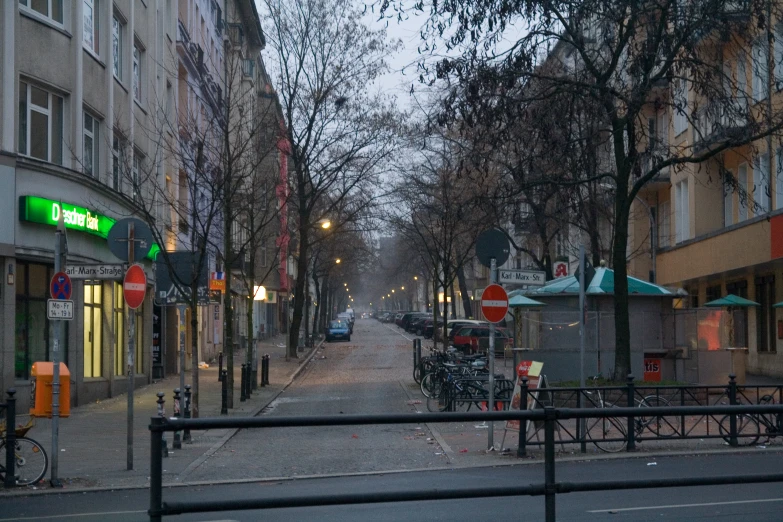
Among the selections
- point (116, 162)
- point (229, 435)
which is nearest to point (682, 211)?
point (116, 162)

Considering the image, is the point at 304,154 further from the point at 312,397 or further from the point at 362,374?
the point at 312,397

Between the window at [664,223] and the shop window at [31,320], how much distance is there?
1116 inches

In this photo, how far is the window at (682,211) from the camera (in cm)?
3844

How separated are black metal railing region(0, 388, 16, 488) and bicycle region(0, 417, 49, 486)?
8cm

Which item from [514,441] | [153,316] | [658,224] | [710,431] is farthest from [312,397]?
[658,224]

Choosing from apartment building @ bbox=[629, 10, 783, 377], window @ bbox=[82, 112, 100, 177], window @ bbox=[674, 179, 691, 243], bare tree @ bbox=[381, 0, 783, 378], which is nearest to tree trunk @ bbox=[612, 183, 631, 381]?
bare tree @ bbox=[381, 0, 783, 378]

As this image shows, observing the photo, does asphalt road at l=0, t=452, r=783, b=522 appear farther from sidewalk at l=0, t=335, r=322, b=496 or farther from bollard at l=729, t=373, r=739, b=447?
bollard at l=729, t=373, r=739, b=447

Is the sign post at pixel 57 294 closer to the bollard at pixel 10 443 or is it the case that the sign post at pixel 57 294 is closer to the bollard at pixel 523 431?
the bollard at pixel 10 443

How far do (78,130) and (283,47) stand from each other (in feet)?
60.7

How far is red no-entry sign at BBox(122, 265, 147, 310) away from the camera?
521 inches

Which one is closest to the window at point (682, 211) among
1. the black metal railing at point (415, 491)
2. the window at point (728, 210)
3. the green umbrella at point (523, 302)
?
the window at point (728, 210)

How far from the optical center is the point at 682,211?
129ft

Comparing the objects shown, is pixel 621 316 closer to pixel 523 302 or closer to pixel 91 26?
pixel 523 302

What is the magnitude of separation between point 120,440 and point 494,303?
697 cm
